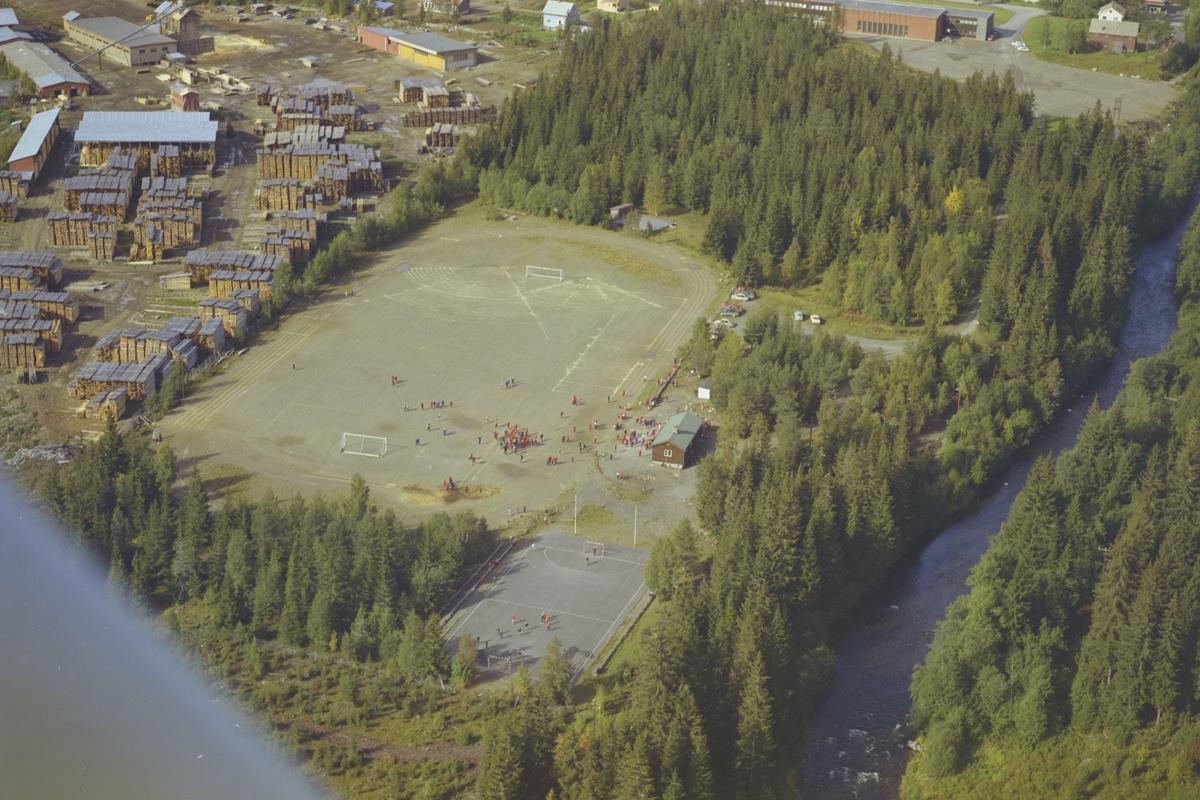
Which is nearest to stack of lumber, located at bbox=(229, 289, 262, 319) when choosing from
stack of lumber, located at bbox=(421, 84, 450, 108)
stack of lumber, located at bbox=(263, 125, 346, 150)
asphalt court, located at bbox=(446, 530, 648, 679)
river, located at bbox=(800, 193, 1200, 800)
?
stack of lumber, located at bbox=(263, 125, 346, 150)

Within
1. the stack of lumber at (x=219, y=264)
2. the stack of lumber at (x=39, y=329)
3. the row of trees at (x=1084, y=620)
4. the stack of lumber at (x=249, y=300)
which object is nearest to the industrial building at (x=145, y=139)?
the stack of lumber at (x=219, y=264)

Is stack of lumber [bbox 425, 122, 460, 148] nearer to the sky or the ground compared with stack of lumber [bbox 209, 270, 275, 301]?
nearer to the sky

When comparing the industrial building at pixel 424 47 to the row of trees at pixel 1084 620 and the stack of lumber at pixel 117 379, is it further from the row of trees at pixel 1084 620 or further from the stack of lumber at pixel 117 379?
the row of trees at pixel 1084 620

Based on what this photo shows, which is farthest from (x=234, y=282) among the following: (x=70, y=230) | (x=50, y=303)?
(x=70, y=230)

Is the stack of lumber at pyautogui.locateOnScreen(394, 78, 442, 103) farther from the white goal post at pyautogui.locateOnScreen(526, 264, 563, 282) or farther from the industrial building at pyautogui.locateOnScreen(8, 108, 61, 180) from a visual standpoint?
the white goal post at pyautogui.locateOnScreen(526, 264, 563, 282)

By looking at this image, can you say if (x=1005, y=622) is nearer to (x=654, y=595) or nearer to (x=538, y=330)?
(x=654, y=595)

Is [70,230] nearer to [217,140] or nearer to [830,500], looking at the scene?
[217,140]
